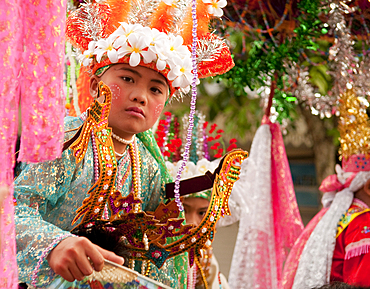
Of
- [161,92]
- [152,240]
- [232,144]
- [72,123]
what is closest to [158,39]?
[161,92]

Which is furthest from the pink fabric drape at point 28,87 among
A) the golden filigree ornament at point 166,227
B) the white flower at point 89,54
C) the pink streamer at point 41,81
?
the white flower at point 89,54

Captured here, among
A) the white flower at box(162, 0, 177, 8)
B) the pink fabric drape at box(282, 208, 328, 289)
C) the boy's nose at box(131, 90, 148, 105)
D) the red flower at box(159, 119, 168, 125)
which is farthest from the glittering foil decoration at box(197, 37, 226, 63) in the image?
the pink fabric drape at box(282, 208, 328, 289)

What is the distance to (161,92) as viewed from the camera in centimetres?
132

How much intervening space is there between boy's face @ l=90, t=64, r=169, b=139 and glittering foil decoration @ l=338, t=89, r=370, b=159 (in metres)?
1.47

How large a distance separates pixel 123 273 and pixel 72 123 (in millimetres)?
542

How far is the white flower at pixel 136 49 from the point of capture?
1224 millimetres

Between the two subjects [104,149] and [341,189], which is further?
[341,189]

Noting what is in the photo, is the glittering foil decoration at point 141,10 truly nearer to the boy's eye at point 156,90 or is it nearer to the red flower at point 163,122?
the boy's eye at point 156,90

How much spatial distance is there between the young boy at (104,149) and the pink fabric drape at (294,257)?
112 cm

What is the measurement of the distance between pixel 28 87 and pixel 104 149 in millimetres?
476

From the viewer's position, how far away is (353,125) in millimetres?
2428

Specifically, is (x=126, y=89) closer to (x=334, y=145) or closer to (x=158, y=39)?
(x=158, y=39)

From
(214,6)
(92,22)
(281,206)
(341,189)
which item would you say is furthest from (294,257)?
(92,22)

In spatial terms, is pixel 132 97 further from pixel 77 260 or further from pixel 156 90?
pixel 77 260
